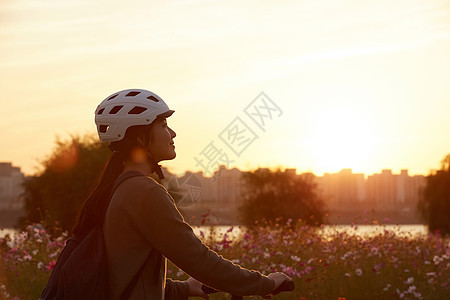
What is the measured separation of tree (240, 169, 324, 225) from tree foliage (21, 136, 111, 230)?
13640 mm

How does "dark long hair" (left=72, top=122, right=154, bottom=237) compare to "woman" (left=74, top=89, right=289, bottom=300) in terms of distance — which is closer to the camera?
"woman" (left=74, top=89, right=289, bottom=300)

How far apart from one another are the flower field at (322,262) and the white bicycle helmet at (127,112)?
20.5 ft

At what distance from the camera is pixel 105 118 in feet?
10.1

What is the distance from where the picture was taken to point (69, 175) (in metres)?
21.0

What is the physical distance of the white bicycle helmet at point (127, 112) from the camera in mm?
3008

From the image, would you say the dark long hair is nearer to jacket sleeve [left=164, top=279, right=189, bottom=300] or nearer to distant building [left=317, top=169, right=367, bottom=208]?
jacket sleeve [left=164, top=279, right=189, bottom=300]

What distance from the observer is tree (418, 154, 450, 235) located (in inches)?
1353

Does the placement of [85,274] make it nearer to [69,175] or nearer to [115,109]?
[115,109]

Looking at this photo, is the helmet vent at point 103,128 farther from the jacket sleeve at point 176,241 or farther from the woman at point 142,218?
the jacket sleeve at point 176,241

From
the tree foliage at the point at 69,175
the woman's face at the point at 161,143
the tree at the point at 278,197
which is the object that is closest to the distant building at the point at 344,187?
the tree at the point at 278,197

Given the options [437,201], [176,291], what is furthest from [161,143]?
[437,201]

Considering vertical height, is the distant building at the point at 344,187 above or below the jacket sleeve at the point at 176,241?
above

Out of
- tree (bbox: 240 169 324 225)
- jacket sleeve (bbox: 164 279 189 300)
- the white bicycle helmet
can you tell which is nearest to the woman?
the white bicycle helmet

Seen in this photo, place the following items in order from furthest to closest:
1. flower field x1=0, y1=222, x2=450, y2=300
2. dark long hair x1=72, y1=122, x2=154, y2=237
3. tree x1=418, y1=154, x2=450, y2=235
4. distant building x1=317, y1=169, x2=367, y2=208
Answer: distant building x1=317, y1=169, x2=367, y2=208, tree x1=418, y1=154, x2=450, y2=235, flower field x1=0, y1=222, x2=450, y2=300, dark long hair x1=72, y1=122, x2=154, y2=237
